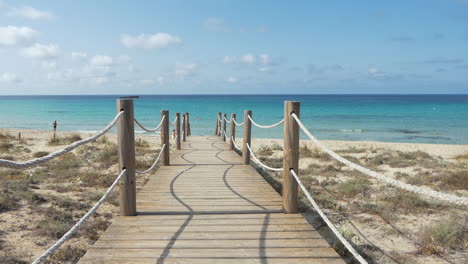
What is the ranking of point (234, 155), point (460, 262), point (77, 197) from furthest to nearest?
1. point (234, 155)
2. point (77, 197)
3. point (460, 262)

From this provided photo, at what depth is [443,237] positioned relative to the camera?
5.23 metres

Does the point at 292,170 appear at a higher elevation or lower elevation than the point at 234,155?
higher

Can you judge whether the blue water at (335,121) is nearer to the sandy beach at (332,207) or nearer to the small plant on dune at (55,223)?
the sandy beach at (332,207)

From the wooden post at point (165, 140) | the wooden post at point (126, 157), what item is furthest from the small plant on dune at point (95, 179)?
the wooden post at point (126, 157)

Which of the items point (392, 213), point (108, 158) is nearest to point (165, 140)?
point (108, 158)

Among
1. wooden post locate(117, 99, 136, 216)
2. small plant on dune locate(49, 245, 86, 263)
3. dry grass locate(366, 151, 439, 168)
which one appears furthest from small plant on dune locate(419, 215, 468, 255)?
dry grass locate(366, 151, 439, 168)

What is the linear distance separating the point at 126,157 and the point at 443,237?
4.74 m

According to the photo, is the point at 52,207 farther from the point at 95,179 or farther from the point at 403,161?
the point at 403,161

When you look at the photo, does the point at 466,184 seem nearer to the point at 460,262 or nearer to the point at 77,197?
the point at 460,262

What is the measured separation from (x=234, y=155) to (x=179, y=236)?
247 inches

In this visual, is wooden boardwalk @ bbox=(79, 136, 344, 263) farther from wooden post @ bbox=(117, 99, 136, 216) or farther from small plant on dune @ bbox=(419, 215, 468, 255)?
small plant on dune @ bbox=(419, 215, 468, 255)

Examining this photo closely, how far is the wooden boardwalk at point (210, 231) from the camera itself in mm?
3004

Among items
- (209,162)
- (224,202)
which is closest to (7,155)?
(209,162)

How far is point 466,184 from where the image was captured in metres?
8.61
